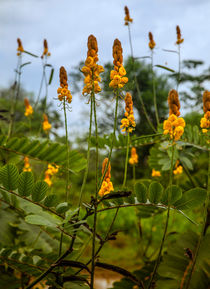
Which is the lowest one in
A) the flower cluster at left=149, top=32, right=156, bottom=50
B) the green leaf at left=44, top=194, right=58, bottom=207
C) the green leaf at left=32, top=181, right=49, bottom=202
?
the green leaf at left=44, top=194, right=58, bottom=207

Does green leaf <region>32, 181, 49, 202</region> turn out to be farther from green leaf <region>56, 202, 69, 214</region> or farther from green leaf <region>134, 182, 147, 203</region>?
green leaf <region>134, 182, 147, 203</region>

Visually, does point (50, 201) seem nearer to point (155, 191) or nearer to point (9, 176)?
point (9, 176)

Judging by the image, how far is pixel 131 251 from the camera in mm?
2203

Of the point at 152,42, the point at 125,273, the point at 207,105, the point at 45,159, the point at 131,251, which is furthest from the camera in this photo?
the point at 131,251

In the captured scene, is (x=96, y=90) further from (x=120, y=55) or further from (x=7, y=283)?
(x=7, y=283)

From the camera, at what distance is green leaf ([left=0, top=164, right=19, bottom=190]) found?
1.65ft

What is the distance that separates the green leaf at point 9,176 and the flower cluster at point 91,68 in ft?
0.64

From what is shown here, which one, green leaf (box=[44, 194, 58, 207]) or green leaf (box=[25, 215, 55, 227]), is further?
green leaf (box=[44, 194, 58, 207])

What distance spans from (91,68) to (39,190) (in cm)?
25

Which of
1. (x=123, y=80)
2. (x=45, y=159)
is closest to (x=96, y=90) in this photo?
(x=123, y=80)

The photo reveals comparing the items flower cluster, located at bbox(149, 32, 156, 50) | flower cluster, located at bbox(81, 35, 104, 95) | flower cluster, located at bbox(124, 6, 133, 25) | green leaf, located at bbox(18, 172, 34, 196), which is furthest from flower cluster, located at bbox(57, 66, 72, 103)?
flower cluster, located at bbox(124, 6, 133, 25)

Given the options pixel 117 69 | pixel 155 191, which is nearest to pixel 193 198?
pixel 155 191

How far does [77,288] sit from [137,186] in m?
0.26

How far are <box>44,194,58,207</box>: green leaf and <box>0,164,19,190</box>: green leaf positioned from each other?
0.07m
